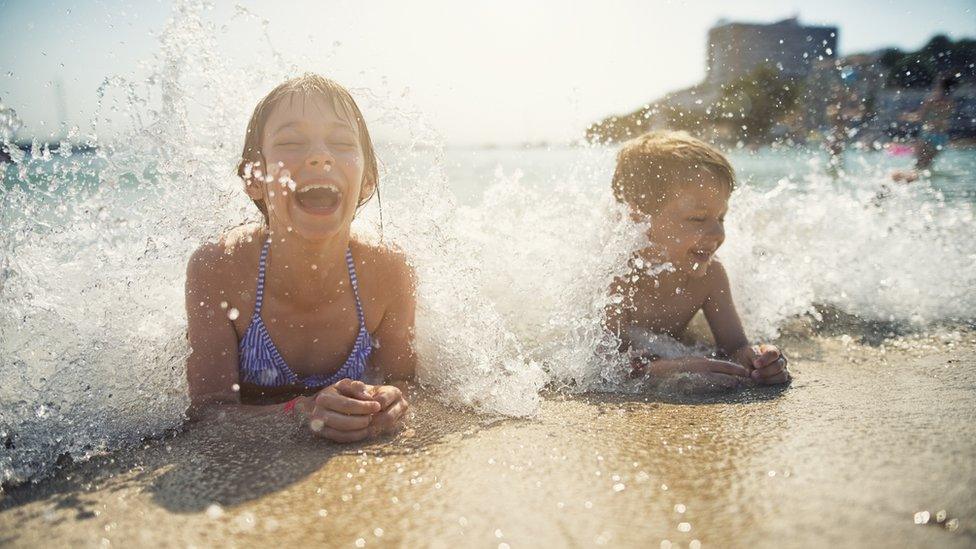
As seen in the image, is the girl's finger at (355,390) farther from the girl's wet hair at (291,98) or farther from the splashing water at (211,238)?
the girl's wet hair at (291,98)

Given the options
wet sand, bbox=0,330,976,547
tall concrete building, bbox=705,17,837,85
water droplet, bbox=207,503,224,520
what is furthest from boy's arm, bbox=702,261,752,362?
tall concrete building, bbox=705,17,837,85

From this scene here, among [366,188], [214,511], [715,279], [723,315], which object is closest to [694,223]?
[715,279]

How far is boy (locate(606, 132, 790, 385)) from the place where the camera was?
10.3 ft

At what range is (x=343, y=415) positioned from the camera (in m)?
1.80

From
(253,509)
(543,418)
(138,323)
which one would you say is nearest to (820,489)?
(543,418)

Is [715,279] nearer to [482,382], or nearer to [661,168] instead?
[661,168]

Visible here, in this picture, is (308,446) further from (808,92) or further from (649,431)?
(808,92)

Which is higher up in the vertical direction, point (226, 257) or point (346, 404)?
point (226, 257)

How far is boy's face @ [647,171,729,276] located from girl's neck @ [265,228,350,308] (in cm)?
170

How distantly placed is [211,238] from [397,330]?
0.90 metres

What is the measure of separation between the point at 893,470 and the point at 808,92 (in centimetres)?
867

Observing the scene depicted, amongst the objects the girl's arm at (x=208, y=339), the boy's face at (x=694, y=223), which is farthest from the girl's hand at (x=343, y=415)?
the boy's face at (x=694, y=223)

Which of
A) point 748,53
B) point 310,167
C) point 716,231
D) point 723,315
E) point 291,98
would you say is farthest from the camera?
point 748,53

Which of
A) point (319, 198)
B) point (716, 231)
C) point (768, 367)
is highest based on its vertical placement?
point (319, 198)
